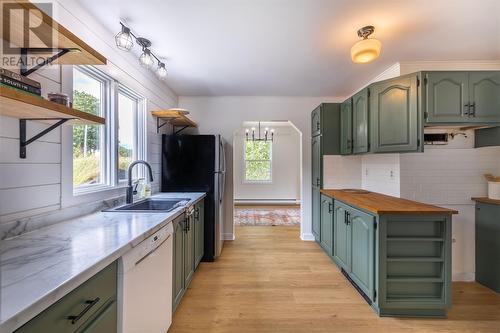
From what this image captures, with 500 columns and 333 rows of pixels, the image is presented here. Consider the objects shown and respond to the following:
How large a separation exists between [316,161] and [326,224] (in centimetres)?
100

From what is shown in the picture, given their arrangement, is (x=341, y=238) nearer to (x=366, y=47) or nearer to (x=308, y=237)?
(x=308, y=237)

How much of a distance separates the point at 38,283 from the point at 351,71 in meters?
3.36

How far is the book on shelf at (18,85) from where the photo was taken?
89 centimetres

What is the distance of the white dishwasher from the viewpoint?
113cm

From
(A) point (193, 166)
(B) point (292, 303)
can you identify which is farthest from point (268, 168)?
(B) point (292, 303)

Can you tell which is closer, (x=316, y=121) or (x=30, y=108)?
(x=30, y=108)

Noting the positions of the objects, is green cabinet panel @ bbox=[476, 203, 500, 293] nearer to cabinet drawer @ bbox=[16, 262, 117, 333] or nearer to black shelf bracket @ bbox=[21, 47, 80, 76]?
cabinet drawer @ bbox=[16, 262, 117, 333]

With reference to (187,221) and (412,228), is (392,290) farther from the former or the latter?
(187,221)

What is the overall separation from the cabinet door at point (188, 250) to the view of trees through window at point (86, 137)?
0.90 metres

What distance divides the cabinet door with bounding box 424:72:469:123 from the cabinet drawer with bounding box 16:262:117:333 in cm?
279

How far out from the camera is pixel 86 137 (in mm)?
1883

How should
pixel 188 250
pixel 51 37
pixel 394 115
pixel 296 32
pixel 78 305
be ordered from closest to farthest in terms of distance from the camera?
pixel 78 305 < pixel 51 37 < pixel 296 32 < pixel 188 250 < pixel 394 115

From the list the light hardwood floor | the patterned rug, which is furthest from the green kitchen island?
the patterned rug

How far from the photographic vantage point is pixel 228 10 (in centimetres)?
174
